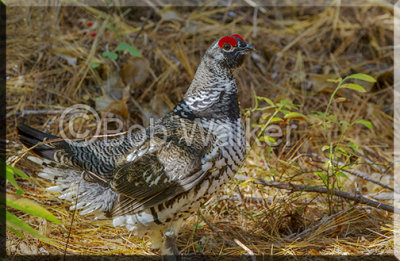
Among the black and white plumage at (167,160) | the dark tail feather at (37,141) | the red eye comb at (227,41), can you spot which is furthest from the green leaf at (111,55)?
the red eye comb at (227,41)

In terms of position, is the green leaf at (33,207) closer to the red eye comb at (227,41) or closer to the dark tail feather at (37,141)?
the dark tail feather at (37,141)

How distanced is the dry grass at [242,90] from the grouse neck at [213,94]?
646 mm

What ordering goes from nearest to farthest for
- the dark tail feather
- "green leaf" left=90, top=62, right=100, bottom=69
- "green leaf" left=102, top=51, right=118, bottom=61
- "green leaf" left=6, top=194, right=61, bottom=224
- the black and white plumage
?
"green leaf" left=6, top=194, right=61, bottom=224 → the black and white plumage → the dark tail feather → "green leaf" left=102, top=51, right=118, bottom=61 → "green leaf" left=90, top=62, right=100, bottom=69

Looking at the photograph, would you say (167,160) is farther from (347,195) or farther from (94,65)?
(94,65)

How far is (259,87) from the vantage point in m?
4.92

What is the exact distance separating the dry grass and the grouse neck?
0.65m

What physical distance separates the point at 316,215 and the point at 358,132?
1714 millimetres

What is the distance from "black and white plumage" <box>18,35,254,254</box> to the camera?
262cm

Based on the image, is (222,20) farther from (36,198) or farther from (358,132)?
(36,198)

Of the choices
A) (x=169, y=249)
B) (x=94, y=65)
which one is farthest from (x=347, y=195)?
(x=94, y=65)

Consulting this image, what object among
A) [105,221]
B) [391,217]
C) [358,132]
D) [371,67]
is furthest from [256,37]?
[105,221]

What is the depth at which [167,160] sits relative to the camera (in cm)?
265

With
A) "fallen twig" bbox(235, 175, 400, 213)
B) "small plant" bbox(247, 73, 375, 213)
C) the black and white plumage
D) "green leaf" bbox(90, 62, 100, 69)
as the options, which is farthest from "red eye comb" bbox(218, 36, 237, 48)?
"green leaf" bbox(90, 62, 100, 69)

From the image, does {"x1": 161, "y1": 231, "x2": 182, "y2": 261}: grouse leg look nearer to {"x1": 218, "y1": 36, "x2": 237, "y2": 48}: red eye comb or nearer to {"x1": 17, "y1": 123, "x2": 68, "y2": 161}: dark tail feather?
{"x1": 17, "y1": 123, "x2": 68, "y2": 161}: dark tail feather
